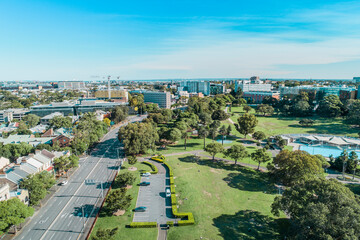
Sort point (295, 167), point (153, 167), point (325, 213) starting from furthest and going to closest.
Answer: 1. point (153, 167)
2. point (295, 167)
3. point (325, 213)

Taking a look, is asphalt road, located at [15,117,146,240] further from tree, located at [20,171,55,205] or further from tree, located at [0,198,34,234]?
tree, located at [0,198,34,234]

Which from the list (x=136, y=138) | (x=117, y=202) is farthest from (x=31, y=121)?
(x=117, y=202)

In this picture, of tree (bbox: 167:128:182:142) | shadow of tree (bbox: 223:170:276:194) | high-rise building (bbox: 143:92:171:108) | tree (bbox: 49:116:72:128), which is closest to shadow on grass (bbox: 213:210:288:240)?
shadow of tree (bbox: 223:170:276:194)

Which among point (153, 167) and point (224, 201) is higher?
point (153, 167)

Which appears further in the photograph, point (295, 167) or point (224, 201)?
point (295, 167)

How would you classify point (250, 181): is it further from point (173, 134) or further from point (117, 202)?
point (173, 134)

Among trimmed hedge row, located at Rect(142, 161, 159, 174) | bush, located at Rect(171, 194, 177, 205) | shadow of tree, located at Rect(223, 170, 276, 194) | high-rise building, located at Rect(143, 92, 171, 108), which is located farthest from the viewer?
high-rise building, located at Rect(143, 92, 171, 108)
